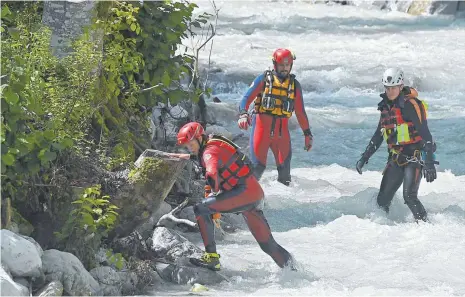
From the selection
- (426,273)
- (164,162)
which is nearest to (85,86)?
(164,162)

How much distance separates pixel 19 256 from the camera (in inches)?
213

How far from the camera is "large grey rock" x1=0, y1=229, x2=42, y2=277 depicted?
5.36 m

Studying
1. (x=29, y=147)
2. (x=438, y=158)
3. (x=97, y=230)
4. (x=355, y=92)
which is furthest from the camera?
(x=355, y=92)

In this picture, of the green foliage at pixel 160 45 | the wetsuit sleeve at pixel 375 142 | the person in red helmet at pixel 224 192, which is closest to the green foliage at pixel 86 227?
the person in red helmet at pixel 224 192

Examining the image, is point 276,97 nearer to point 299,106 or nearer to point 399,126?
point 299,106

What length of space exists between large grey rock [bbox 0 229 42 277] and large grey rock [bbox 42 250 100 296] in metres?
0.18

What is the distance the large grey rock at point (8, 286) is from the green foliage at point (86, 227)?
3.43ft

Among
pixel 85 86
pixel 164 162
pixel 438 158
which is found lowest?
pixel 438 158

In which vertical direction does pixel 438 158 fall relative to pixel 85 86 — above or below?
below

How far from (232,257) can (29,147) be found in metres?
2.52

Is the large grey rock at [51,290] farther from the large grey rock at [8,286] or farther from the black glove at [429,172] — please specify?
the black glove at [429,172]

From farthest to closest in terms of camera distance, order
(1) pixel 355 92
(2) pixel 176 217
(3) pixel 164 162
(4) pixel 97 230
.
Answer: (1) pixel 355 92, (2) pixel 176 217, (3) pixel 164 162, (4) pixel 97 230

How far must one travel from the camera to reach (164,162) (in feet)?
22.8

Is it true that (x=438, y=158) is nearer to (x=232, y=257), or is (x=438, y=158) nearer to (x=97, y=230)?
(x=232, y=257)
